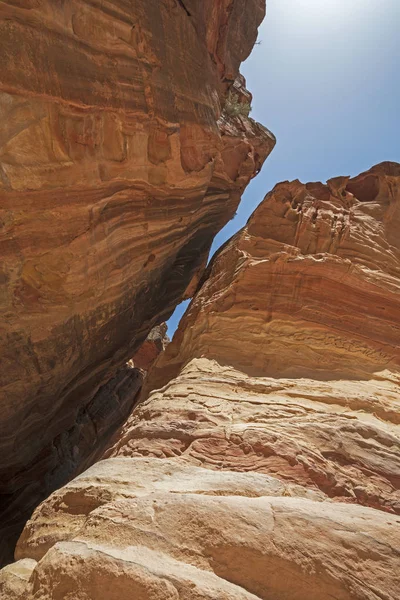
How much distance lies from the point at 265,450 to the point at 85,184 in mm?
5831

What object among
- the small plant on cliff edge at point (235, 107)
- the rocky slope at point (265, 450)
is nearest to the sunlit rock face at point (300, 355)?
the rocky slope at point (265, 450)

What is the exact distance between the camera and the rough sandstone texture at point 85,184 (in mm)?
7062

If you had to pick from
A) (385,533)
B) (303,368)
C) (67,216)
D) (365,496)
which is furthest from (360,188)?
(385,533)

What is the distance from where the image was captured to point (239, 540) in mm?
3336

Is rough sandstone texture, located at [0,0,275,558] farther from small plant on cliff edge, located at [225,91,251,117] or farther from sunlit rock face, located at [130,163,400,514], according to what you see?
small plant on cliff edge, located at [225,91,251,117]

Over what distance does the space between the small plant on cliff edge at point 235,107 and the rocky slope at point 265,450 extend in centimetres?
801

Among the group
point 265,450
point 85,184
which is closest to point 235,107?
point 85,184

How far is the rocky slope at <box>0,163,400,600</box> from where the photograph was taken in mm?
3174

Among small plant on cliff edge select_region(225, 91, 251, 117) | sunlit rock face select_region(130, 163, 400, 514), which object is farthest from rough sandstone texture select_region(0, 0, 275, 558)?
small plant on cliff edge select_region(225, 91, 251, 117)

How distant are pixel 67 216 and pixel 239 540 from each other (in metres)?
6.45

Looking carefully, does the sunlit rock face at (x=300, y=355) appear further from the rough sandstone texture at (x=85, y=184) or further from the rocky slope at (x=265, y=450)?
the rough sandstone texture at (x=85, y=184)

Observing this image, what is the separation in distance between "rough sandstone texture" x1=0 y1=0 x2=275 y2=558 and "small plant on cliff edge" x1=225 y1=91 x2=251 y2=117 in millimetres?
3001

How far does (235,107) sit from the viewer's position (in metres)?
16.6

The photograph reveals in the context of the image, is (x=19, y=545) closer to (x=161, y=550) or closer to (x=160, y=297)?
(x=161, y=550)
